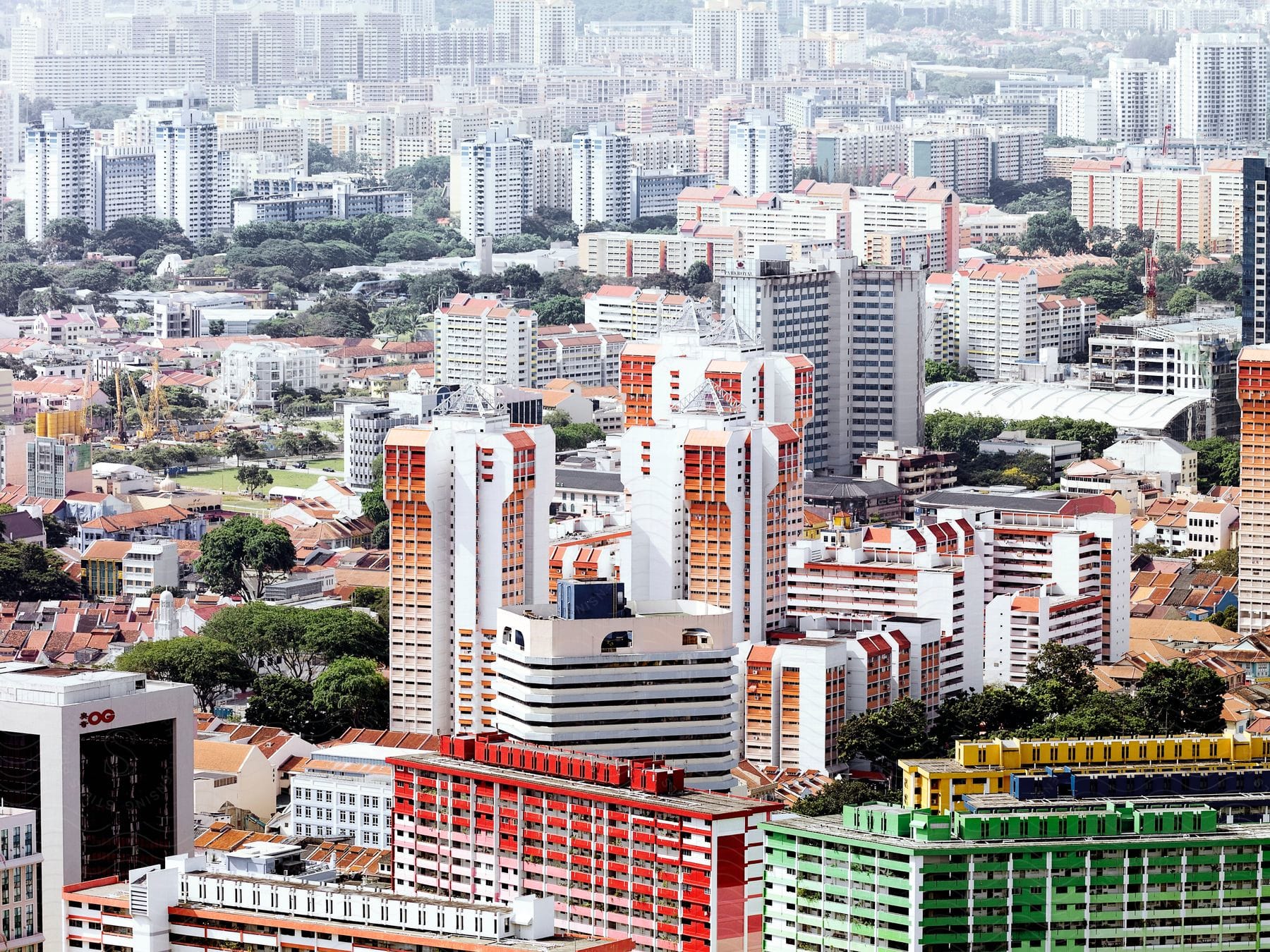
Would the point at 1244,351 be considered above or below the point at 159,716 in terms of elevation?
above

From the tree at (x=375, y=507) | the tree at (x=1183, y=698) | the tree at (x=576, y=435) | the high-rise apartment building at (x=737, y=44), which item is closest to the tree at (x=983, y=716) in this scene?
the tree at (x=1183, y=698)

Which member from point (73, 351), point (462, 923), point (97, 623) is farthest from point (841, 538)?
point (73, 351)

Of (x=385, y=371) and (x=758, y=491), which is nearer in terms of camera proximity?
(x=758, y=491)

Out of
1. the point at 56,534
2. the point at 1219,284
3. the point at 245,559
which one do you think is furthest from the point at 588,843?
the point at 1219,284

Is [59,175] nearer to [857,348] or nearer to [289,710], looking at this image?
[857,348]

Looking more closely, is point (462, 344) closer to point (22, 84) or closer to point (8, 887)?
point (8, 887)

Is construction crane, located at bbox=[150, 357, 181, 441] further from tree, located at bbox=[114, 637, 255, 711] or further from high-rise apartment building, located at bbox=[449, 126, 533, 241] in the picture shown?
high-rise apartment building, located at bbox=[449, 126, 533, 241]
